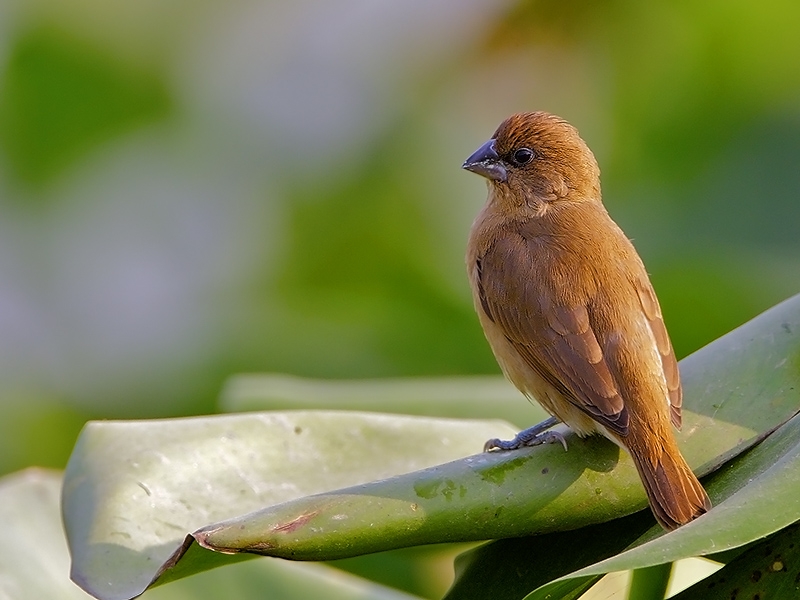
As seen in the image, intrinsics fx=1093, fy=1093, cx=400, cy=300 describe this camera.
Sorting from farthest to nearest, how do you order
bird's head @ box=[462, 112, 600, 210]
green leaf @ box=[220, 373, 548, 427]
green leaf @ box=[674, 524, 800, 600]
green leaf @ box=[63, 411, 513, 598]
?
bird's head @ box=[462, 112, 600, 210]
green leaf @ box=[220, 373, 548, 427]
green leaf @ box=[63, 411, 513, 598]
green leaf @ box=[674, 524, 800, 600]


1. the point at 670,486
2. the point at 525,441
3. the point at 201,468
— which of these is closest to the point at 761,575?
the point at 670,486

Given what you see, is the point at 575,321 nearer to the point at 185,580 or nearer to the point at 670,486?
the point at 670,486

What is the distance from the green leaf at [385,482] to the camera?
1.76 meters

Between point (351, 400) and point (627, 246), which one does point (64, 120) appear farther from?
point (627, 246)

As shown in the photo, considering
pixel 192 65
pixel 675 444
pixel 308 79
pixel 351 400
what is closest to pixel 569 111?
pixel 308 79

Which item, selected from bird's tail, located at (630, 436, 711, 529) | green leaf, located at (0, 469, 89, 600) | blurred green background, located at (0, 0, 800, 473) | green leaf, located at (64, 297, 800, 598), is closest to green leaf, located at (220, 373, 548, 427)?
green leaf, located at (64, 297, 800, 598)

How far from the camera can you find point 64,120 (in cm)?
484

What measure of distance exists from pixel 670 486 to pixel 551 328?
0.79 m

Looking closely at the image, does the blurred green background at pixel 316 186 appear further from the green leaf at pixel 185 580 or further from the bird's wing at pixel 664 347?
the green leaf at pixel 185 580

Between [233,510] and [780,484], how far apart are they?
1148mm

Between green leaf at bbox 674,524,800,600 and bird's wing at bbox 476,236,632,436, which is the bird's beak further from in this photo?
green leaf at bbox 674,524,800,600

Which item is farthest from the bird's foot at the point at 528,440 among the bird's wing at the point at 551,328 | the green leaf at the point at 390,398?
the green leaf at the point at 390,398

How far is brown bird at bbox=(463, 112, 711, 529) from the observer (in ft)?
8.02

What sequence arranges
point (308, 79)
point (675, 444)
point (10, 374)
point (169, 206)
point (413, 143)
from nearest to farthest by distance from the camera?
point (675, 444), point (10, 374), point (413, 143), point (169, 206), point (308, 79)
